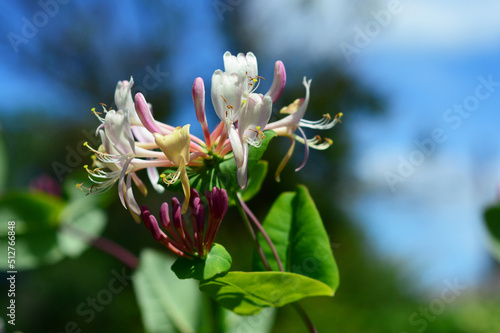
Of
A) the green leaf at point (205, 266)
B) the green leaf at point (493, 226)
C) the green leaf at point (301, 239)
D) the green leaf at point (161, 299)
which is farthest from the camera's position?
the green leaf at point (161, 299)

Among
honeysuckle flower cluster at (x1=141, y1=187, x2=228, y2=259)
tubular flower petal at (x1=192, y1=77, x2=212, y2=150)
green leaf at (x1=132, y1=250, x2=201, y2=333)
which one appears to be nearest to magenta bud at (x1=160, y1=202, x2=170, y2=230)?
honeysuckle flower cluster at (x1=141, y1=187, x2=228, y2=259)

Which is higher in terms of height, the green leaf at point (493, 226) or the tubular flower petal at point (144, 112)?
the tubular flower petal at point (144, 112)

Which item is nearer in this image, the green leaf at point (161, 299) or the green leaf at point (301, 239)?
the green leaf at point (301, 239)

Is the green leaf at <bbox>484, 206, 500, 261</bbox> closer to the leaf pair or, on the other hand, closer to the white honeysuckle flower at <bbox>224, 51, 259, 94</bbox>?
the leaf pair

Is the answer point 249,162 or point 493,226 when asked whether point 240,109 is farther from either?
point 493,226

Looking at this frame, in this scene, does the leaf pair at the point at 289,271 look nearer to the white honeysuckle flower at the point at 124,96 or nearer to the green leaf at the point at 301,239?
the green leaf at the point at 301,239

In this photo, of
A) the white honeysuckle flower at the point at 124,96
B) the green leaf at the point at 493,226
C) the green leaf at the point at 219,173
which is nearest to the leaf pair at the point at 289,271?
the green leaf at the point at 219,173
